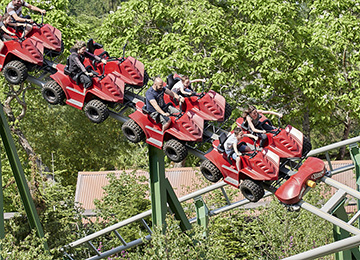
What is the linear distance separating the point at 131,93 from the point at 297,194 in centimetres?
291

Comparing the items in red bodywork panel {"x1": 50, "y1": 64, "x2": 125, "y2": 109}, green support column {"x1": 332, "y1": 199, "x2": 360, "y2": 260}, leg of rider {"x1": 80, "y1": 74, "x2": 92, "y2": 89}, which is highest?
leg of rider {"x1": 80, "y1": 74, "x2": 92, "y2": 89}

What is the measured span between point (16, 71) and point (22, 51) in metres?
0.30

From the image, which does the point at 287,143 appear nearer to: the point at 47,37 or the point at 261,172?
the point at 261,172

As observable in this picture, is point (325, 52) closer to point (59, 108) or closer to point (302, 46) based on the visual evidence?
point (302, 46)

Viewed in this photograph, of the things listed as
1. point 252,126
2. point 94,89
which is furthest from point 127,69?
point 252,126

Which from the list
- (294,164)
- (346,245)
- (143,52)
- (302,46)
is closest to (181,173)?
(143,52)

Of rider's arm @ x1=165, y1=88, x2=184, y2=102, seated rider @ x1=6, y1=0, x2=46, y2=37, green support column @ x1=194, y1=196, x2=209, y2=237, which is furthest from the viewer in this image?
seated rider @ x1=6, y1=0, x2=46, y2=37

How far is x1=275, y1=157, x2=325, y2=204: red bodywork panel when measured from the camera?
714 cm

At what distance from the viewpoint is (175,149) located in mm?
7785


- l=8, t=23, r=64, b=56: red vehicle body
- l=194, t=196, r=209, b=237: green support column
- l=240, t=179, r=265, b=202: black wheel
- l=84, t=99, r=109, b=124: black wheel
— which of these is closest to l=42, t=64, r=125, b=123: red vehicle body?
l=84, t=99, r=109, b=124: black wheel

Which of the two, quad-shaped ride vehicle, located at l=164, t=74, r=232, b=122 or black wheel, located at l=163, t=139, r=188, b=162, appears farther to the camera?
quad-shaped ride vehicle, located at l=164, t=74, r=232, b=122

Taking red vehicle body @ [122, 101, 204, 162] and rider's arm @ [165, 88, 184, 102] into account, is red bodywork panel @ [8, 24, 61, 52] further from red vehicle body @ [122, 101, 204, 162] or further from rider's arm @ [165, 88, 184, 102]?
rider's arm @ [165, 88, 184, 102]

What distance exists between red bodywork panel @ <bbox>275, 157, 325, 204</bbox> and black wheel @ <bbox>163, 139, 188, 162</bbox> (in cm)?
133

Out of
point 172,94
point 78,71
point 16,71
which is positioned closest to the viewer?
point 172,94
